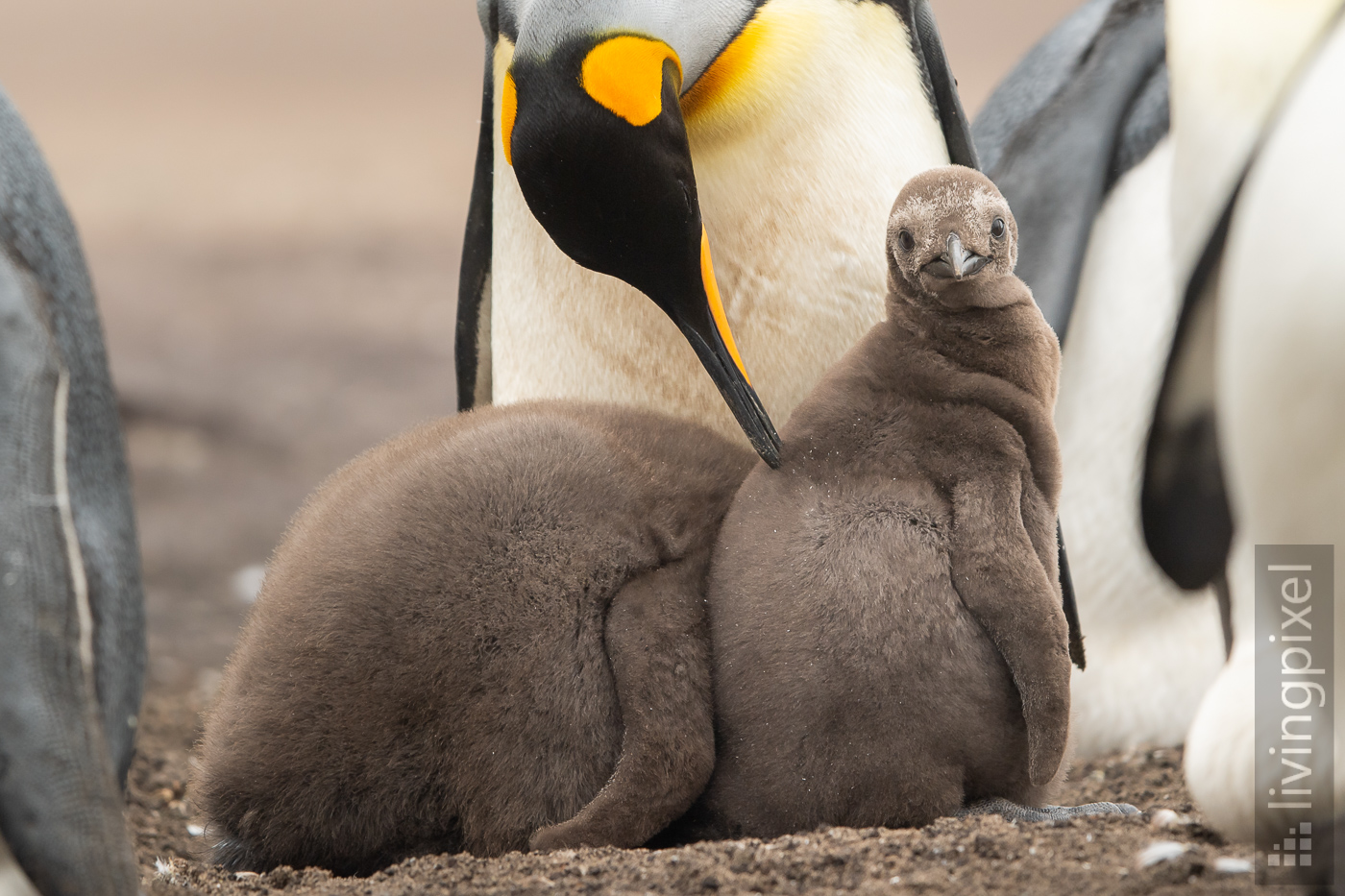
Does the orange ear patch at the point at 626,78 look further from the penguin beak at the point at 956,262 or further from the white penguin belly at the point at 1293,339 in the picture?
the white penguin belly at the point at 1293,339

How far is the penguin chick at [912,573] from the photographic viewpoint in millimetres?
1471

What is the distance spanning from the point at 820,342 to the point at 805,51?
44 cm

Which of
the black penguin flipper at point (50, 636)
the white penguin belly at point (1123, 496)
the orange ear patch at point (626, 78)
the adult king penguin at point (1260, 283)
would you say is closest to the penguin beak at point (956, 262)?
the adult king penguin at point (1260, 283)

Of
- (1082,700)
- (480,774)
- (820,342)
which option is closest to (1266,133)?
(820,342)

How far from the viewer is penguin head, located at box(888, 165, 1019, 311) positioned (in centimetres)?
156

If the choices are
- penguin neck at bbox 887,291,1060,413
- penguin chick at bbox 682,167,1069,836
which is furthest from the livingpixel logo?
penguin neck at bbox 887,291,1060,413

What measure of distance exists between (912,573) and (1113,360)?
57.8 inches

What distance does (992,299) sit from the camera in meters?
1.59

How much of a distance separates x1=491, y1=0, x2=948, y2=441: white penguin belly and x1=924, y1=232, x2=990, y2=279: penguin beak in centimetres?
41

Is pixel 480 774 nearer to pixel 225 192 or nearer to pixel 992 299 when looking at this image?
pixel 992 299

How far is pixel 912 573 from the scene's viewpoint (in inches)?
58.7

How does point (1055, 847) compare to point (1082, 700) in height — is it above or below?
below

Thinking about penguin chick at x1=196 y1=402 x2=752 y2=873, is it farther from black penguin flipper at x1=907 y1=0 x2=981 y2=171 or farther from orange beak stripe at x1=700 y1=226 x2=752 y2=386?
black penguin flipper at x1=907 y1=0 x2=981 y2=171

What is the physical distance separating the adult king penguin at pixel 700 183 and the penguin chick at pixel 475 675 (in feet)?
0.83
